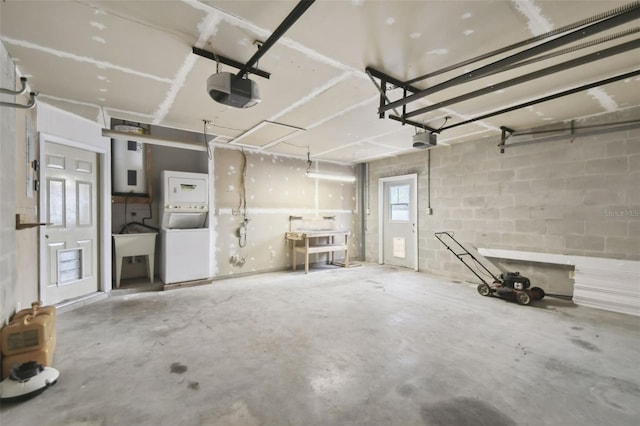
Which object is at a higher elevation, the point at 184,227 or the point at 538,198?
the point at 538,198

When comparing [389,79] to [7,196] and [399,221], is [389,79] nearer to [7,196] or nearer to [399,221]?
[7,196]

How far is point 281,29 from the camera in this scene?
186 cm

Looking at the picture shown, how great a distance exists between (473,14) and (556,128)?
338 cm

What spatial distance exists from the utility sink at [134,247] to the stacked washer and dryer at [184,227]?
0.53 feet

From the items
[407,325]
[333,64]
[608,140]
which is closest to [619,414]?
[407,325]

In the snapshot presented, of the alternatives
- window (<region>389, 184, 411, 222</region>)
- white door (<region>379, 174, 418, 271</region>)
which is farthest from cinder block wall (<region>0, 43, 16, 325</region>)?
window (<region>389, 184, 411, 222</region>)

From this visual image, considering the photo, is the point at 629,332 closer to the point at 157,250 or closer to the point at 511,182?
the point at 511,182

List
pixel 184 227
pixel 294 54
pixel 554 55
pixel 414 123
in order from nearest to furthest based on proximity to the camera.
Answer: pixel 554 55
pixel 294 54
pixel 414 123
pixel 184 227

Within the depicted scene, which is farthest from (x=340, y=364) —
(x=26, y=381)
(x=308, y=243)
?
(x=308, y=243)

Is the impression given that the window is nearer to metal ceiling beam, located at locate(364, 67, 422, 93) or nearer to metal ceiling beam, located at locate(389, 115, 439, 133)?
metal ceiling beam, located at locate(389, 115, 439, 133)

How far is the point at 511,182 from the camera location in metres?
4.62

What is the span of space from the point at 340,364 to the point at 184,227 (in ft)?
12.6

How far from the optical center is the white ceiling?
6.01 feet

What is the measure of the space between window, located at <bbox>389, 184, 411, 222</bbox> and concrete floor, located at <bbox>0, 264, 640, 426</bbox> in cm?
276
